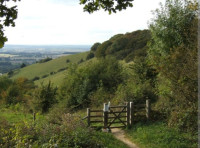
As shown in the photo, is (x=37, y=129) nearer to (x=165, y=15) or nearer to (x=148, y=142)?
(x=148, y=142)

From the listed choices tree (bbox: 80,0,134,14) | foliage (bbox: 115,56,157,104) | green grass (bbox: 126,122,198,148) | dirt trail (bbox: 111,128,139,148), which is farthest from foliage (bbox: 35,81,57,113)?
tree (bbox: 80,0,134,14)

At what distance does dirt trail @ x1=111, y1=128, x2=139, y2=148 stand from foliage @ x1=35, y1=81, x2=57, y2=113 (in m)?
11.4

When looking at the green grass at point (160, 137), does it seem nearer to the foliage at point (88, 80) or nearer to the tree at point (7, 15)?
the tree at point (7, 15)

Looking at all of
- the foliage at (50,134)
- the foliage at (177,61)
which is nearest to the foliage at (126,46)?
the foliage at (177,61)

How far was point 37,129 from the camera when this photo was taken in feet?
29.3

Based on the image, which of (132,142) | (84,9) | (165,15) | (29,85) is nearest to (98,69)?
(165,15)

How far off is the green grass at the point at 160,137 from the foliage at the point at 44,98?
40.5 ft

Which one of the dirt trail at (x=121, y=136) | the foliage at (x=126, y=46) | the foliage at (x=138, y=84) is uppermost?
the foliage at (x=126, y=46)

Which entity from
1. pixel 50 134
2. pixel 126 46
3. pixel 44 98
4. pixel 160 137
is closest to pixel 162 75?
pixel 160 137

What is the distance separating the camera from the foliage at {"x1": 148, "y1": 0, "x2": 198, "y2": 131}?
384 inches

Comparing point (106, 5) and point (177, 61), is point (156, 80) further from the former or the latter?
point (106, 5)

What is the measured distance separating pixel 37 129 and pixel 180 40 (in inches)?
477

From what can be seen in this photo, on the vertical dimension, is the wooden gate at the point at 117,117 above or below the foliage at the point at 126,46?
below

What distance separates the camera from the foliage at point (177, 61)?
9758 mm
